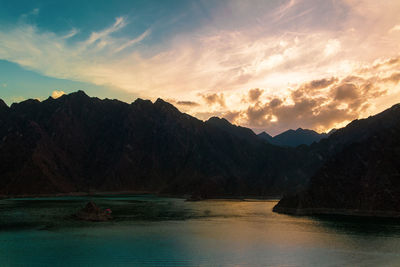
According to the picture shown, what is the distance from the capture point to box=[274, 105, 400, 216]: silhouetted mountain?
373ft

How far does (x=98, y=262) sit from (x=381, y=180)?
325 ft

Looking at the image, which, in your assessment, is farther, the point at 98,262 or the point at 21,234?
the point at 21,234

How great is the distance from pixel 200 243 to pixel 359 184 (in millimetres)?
75826

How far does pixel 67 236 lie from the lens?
78.4m

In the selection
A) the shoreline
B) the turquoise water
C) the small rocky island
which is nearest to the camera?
the turquoise water

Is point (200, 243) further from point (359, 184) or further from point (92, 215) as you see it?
point (359, 184)

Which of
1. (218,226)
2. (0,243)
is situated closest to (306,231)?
(218,226)

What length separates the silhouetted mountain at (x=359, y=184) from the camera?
4478 inches

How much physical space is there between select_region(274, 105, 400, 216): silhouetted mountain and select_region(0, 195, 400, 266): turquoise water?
12.6 m

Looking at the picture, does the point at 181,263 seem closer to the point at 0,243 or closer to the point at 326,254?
the point at 326,254

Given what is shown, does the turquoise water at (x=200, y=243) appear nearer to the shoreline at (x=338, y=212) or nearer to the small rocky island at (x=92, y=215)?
the small rocky island at (x=92, y=215)

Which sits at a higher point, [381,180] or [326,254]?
[381,180]

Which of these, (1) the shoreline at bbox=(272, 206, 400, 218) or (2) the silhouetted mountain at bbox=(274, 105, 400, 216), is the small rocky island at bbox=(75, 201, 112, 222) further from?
(2) the silhouetted mountain at bbox=(274, 105, 400, 216)

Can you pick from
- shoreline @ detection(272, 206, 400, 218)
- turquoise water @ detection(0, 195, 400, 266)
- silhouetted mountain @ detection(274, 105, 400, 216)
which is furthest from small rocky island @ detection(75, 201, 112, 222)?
silhouetted mountain @ detection(274, 105, 400, 216)
